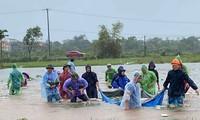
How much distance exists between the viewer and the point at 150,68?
55.9 ft

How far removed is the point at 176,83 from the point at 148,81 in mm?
2871

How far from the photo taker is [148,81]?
51.4 ft

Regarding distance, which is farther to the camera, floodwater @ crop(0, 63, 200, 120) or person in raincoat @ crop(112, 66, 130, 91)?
person in raincoat @ crop(112, 66, 130, 91)

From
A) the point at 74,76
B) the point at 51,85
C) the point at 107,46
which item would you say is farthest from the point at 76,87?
the point at 107,46

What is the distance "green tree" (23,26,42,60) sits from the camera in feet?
225

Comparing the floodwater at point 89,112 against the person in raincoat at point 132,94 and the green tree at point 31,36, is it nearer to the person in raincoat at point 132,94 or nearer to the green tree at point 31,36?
the person in raincoat at point 132,94

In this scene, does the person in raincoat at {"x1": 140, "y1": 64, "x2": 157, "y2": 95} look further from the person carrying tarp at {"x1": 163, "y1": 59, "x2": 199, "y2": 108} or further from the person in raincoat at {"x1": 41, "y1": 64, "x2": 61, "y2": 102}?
the person in raincoat at {"x1": 41, "y1": 64, "x2": 61, "y2": 102}

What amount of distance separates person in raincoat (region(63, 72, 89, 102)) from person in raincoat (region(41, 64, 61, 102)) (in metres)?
0.72

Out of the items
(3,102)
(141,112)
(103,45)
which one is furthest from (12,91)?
(103,45)

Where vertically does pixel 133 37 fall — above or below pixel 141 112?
above

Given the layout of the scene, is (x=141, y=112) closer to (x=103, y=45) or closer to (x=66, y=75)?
(x=66, y=75)

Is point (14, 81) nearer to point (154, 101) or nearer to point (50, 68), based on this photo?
point (50, 68)

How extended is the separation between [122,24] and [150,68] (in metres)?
57.2

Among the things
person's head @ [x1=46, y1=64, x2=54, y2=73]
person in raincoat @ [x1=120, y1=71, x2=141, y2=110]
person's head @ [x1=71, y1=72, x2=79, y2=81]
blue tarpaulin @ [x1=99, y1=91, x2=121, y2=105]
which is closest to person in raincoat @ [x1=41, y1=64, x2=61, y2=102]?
person's head @ [x1=46, y1=64, x2=54, y2=73]
